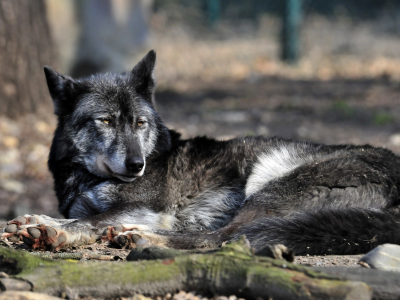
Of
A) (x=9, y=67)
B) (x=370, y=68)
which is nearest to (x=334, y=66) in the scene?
(x=370, y=68)

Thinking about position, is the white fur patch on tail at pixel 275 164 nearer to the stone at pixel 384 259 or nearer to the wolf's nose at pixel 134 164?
the wolf's nose at pixel 134 164

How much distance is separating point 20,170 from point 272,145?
4296mm

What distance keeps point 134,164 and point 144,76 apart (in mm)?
889

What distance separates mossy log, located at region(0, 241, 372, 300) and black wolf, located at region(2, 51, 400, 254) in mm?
859

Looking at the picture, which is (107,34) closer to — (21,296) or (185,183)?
(185,183)

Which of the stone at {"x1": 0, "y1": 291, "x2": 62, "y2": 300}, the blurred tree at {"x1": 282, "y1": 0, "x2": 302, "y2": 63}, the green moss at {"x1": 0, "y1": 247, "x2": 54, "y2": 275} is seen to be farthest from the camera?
the blurred tree at {"x1": 282, "y1": 0, "x2": 302, "y2": 63}

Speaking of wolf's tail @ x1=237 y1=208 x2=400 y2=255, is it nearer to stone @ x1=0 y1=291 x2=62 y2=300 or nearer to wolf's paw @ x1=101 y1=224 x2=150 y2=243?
wolf's paw @ x1=101 y1=224 x2=150 y2=243

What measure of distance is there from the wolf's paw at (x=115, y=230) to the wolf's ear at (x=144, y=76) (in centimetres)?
119

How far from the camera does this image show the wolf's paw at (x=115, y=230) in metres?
3.35

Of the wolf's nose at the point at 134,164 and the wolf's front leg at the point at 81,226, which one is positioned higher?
the wolf's nose at the point at 134,164

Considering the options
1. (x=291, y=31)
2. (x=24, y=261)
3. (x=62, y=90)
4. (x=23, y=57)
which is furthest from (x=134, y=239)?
(x=291, y=31)

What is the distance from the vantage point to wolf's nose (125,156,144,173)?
3617 mm

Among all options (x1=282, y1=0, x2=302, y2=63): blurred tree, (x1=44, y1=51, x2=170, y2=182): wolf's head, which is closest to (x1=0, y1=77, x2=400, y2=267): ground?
(x1=44, y1=51, x2=170, y2=182): wolf's head

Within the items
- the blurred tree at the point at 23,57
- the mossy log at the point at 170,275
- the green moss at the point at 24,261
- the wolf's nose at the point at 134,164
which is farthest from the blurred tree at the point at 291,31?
the green moss at the point at 24,261
